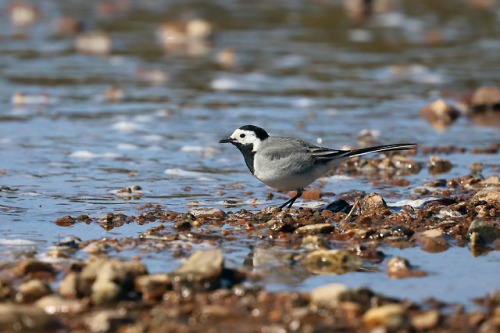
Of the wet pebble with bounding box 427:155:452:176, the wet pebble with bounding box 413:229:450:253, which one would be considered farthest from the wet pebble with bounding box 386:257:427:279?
the wet pebble with bounding box 427:155:452:176

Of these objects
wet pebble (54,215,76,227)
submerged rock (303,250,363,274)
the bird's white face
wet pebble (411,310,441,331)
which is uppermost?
the bird's white face

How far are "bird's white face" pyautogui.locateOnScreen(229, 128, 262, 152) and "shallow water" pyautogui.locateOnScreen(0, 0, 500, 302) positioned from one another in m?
0.64

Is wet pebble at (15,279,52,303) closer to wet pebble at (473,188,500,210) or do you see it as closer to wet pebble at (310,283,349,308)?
wet pebble at (310,283,349,308)

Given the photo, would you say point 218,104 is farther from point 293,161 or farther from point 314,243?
point 314,243

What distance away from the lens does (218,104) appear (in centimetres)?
1239

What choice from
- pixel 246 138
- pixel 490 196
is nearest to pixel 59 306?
pixel 246 138

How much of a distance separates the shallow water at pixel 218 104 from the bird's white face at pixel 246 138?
64 cm

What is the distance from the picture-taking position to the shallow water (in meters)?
7.04

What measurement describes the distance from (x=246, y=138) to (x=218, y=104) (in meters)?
4.95

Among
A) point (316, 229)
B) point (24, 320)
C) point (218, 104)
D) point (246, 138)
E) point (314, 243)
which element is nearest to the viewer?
point (24, 320)

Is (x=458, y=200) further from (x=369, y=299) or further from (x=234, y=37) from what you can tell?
(x=234, y=37)

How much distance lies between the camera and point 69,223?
6707 mm

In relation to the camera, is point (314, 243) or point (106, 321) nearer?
point (106, 321)

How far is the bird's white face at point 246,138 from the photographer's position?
7.46 meters
